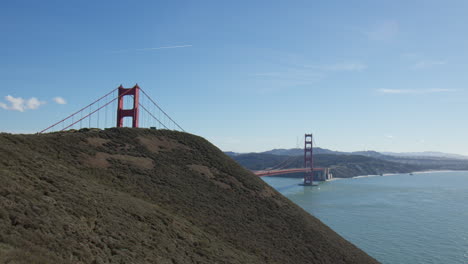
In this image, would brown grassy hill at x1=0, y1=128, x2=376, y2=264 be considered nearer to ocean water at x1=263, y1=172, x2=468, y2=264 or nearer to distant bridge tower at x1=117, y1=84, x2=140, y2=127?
distant bridge tower at x1=117, y1=84, x2=140, y2=127

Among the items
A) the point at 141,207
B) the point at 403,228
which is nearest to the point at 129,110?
the point at 141,207

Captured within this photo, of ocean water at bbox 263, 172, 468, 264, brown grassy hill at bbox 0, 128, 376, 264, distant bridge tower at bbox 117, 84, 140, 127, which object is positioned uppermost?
distant bridge tower at bbox 117, 84, 140, 127

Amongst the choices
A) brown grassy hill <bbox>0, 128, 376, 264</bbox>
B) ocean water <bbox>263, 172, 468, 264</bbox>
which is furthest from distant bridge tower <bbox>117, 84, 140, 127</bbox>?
ocean water <bbox>263, 172, 468, 264</bbox>

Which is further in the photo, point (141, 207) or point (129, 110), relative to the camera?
point (129, 110)

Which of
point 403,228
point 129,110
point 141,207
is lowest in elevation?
point 403,228

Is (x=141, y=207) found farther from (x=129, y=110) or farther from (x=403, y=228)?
(x=403, y=228)

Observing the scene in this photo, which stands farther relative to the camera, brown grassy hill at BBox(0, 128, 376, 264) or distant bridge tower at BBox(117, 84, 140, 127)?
distant bridge tower at BBox(117, 84, 140, 127)

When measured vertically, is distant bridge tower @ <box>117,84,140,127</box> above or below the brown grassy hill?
above

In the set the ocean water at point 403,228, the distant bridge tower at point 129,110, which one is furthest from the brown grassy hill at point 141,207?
the ocean water at point 403,228
